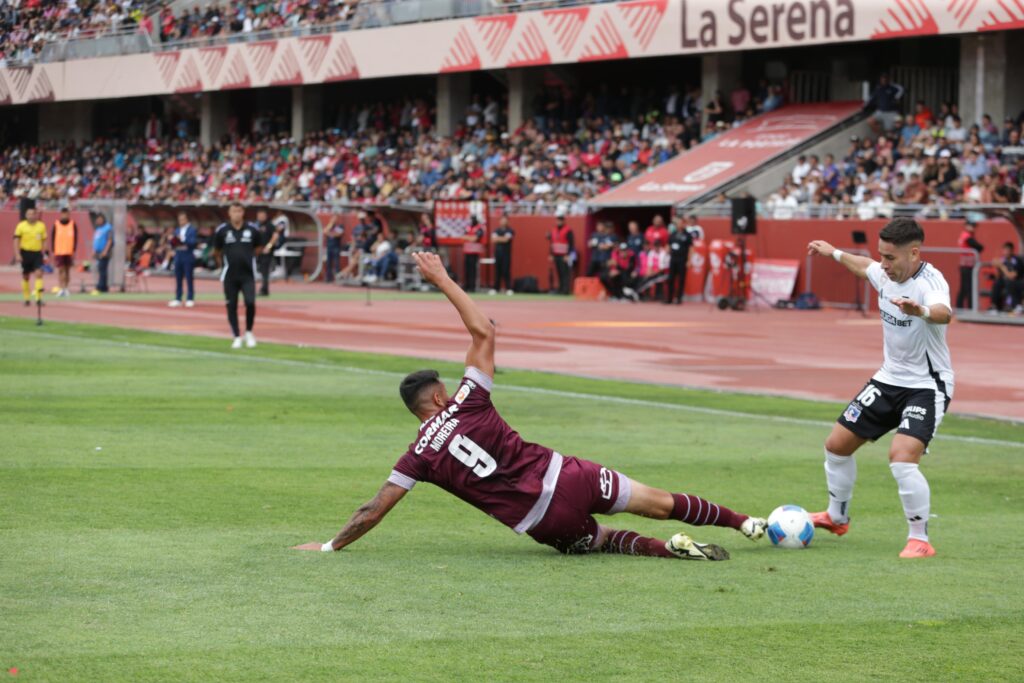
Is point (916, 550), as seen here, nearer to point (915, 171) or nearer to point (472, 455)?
point (472, 455)

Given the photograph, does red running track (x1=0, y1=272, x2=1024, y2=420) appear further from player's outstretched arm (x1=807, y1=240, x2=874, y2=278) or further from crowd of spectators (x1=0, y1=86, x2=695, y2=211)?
crowd of spectators (x1=0, y1=86, x2=695, y2=211)

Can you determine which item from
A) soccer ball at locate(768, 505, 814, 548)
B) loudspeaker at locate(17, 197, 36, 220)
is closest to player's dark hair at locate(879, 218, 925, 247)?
soccer ball at locate(768, 505, 814, 548)

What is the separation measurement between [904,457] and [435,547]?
2.71m

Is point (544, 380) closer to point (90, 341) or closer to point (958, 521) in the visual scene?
point (90, 341)

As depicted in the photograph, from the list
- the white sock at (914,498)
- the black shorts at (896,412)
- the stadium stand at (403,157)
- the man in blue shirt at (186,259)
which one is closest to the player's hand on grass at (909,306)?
the black shorts at (896,412)

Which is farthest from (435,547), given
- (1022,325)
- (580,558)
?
(1022,325)

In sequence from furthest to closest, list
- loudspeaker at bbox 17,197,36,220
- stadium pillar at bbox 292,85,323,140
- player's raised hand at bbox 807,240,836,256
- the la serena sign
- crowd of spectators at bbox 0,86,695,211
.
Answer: stadium pillar at bbox 292,85,323,140 → crowd of spectators at bbox 0,86,695,211 → the la serena sign → loudspeaker at bbox 17,197,36,220 → player's raised hand at bbox 807,240,836,256

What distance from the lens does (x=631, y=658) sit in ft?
20.9

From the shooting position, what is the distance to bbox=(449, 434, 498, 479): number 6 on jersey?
8273 millimetres

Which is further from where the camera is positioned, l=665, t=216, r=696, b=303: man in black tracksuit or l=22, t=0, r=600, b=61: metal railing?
l=22, t=0, r=600, b=61: metal railing

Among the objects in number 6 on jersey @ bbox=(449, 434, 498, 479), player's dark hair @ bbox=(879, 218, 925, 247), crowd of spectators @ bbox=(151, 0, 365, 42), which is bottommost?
number 6 on jersey @ bbox=(449, 434, 498, 479)

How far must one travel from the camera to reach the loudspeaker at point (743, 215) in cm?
3462

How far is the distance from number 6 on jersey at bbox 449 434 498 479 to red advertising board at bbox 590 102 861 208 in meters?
33.2

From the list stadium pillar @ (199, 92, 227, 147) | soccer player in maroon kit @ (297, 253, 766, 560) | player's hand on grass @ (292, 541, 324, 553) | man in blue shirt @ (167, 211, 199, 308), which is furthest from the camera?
stadium pillar @ (199, 92, 227, 147)
